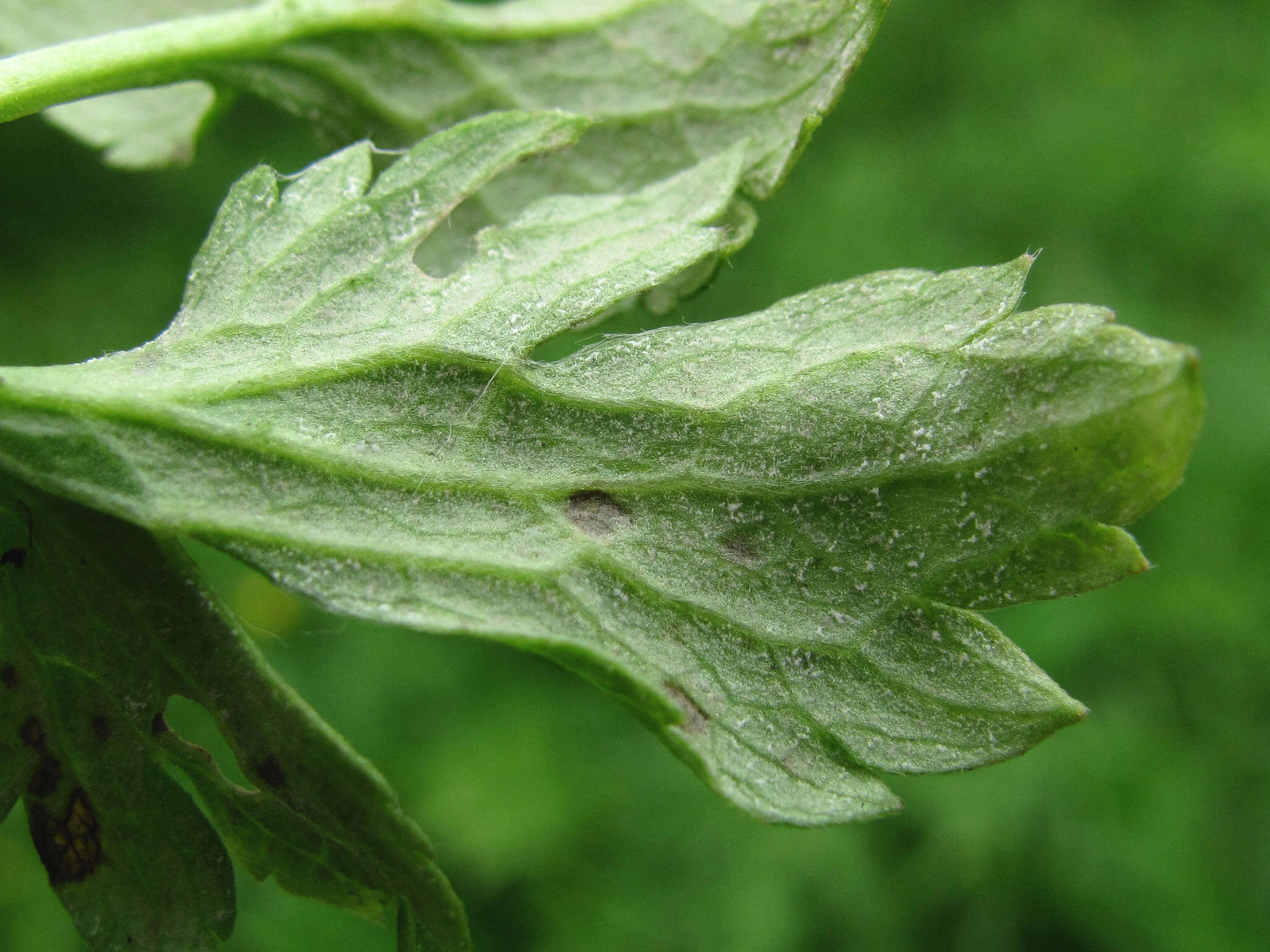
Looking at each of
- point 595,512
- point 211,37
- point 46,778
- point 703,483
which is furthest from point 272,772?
point 211,37

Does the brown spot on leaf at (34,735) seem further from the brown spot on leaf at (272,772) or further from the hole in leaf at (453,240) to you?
the hole in leaf at (453,240)

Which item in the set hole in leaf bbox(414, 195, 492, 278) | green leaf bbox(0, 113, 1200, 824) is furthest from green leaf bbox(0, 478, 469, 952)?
hole in leaf bbox(414, 195, 492, 278)

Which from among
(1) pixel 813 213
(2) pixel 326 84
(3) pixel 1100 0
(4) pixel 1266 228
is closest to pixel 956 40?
(3) pixel 1100 0

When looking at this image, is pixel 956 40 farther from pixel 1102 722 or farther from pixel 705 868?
pixel 705 868

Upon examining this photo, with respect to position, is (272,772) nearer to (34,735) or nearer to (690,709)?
(34,735)

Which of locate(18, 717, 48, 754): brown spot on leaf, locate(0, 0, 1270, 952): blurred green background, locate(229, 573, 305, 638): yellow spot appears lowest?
locate(229, 573, 305, 638): yellow spot

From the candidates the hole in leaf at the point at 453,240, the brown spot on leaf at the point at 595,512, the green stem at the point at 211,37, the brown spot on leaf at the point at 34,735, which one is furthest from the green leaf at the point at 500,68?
the brown spot on leaf at the point at 34,735

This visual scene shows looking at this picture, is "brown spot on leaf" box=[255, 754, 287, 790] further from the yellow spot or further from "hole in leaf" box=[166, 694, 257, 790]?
the yellow spot
